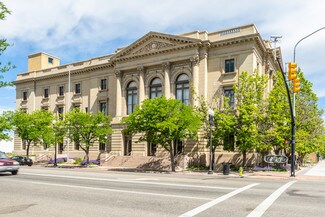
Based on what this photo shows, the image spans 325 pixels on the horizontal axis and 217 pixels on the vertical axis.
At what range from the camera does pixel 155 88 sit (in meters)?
39.5

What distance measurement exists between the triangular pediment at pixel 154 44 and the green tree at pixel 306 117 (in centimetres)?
1270

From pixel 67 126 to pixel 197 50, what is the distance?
58.9ft

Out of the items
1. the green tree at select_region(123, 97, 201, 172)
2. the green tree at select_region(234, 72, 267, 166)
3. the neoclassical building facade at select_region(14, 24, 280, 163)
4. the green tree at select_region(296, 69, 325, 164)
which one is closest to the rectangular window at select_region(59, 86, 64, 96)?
the neoclassical building facade at select_region(14, 24, 280, 163)

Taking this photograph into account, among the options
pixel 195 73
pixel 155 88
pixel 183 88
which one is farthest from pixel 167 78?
pixel 195 73

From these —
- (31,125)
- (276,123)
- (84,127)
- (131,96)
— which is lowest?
(84,127)

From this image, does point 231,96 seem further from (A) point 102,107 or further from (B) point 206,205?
(B) point 206,205

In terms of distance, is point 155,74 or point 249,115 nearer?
point 249,115

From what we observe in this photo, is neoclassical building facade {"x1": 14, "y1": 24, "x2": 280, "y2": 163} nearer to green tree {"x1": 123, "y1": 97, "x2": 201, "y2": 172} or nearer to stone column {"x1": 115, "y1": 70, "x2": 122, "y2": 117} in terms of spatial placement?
stone column {"x1": 115, "y1": 70, "x2": 122, "y2": 117}

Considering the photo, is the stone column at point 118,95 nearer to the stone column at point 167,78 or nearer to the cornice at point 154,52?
the cornice at point 154,52

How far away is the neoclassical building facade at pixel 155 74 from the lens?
34.5 meters

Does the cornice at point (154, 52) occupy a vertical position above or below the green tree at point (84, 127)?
above

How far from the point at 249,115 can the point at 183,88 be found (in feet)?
40.0

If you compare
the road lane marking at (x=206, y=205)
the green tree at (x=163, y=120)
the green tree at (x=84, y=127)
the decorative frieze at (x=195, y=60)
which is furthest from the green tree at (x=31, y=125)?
the road lane marking at (x=206, y=205)

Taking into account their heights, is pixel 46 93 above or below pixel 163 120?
above
